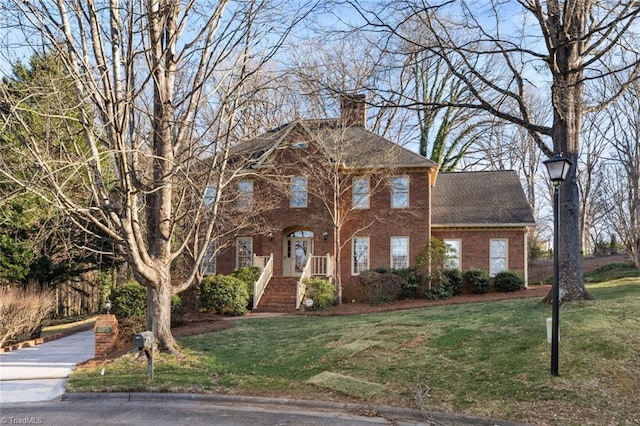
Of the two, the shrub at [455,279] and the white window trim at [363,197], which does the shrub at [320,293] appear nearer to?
the white window trim at [363,197]

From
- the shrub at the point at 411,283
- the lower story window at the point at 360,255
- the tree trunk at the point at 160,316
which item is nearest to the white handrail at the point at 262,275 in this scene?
the lower story window at the point at 360,255

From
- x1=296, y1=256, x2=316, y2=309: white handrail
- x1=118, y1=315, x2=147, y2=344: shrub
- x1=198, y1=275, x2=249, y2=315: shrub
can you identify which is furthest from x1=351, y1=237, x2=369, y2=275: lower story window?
x1=118, y1=315, x2=147, y2=344: shrub

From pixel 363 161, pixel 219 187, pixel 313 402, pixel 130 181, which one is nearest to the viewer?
pixel 313 402

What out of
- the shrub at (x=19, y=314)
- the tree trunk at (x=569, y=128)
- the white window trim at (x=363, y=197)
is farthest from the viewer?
the white window trim at (x=363, y=197)

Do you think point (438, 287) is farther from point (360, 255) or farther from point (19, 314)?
point (19, 314)

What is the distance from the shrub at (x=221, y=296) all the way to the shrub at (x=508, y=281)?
1094cm

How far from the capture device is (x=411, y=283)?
65.8 ft

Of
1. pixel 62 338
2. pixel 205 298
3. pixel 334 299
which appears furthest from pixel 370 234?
pixel 62 338

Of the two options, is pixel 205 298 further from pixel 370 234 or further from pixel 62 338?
pixel 370 234

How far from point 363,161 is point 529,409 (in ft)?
49.9

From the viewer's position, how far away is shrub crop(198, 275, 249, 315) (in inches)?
692

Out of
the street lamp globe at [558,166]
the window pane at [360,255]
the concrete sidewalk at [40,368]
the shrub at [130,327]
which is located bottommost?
the concrete sidewalk at [40,368]

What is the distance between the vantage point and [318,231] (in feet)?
73.4

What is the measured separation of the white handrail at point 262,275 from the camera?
19500mm
